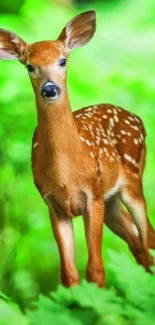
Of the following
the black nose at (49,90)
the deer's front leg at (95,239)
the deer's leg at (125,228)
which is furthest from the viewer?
the deer's leg at (125,228)

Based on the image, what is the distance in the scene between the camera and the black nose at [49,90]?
1.44 metres

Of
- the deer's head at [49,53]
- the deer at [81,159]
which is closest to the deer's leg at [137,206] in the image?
the deer at [81,159]

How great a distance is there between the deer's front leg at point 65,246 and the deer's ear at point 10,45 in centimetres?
31

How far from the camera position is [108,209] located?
1653mm

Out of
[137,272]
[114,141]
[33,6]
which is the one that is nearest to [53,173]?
[114,141]

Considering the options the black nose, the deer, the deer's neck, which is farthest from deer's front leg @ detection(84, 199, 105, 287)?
the black nose

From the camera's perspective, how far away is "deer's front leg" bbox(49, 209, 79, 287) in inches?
61.7

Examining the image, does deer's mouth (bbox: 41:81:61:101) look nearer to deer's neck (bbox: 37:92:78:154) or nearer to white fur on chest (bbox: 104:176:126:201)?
deer's neck (bbox: 37:92:78:154)

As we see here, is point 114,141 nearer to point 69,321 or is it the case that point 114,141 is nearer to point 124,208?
point 124,208

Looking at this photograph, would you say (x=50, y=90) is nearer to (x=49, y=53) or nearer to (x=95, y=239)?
(x=49, y=53)

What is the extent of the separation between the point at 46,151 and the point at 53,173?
0.04 m

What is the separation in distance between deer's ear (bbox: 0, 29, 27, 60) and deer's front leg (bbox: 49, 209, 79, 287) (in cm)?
31

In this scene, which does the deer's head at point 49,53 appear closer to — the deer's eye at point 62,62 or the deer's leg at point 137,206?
the deer's eye at point 62,62

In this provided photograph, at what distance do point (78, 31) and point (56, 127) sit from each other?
20cm
